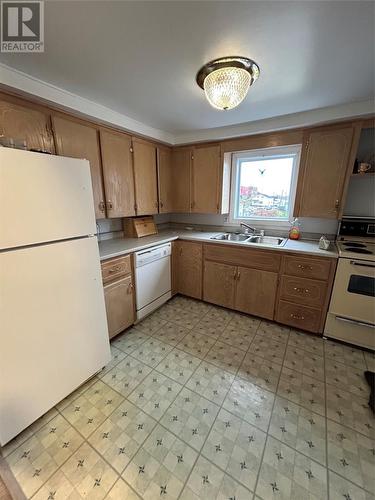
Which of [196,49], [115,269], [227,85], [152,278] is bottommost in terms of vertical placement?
[152,278]

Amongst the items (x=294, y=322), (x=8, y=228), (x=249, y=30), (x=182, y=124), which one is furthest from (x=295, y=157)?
(x=8, y=228)

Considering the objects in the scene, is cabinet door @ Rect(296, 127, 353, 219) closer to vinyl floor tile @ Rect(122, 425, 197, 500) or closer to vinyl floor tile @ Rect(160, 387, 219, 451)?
vinyl floor tile @ Rect(160, 387, 219, 451)

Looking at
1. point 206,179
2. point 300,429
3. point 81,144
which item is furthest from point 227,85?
point 300,429

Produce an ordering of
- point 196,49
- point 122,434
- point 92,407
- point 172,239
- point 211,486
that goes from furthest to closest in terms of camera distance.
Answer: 1. point 172,239
2. point 92,407
3. point 122,434
4. point 196,49
5. point 211,486

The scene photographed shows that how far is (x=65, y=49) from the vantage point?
Answer: 118 cm

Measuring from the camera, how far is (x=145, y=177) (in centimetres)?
257

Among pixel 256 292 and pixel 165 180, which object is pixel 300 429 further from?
pixel 165 180

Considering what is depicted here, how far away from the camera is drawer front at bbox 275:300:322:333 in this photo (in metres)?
2.13

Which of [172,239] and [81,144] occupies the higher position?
[81,144]

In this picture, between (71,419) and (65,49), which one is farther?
(71,419)

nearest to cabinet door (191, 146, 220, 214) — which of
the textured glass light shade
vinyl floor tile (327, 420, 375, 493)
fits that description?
the textured glass light shade

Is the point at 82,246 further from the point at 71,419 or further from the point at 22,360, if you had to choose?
the point at 71,419

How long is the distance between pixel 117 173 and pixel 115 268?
104 cm

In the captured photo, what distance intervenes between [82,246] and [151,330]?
130cm
